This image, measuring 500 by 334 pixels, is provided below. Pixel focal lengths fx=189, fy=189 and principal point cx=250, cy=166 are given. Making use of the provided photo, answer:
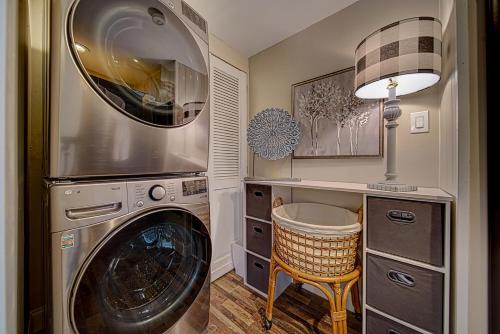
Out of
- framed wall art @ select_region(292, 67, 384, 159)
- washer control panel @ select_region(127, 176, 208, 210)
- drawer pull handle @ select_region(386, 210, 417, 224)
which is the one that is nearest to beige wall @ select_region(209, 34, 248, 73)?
framed wall art @ select_region(292, 67, 384, 159)

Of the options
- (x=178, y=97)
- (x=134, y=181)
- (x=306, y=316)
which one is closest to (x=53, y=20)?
(x=178, y=97)

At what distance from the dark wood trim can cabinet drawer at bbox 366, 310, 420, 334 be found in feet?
0.84

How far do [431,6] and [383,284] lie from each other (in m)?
1.34

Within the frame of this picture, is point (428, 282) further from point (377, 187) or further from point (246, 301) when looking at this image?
point (246, 301)

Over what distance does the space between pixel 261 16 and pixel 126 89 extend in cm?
114

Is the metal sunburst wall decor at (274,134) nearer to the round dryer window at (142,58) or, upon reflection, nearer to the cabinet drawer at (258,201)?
the cabinet drawer at (258,201)

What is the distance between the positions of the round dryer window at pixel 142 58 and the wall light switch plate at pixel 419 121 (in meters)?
1.09

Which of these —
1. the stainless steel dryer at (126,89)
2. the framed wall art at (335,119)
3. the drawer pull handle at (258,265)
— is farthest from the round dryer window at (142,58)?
the drawer pull handle at (258,265)

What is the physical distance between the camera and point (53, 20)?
0.51 m

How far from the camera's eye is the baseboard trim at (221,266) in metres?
1.46

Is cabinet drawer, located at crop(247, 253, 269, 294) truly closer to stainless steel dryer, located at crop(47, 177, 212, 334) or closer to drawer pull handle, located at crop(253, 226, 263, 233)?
drawer pull handle, located at crop(253, 226, 263, 233)

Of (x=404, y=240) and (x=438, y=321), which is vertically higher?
(x=404, y=240)

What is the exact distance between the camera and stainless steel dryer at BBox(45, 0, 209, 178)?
1.68 ft

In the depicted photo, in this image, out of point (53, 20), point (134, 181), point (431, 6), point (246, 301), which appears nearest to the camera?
point (53, 20)
